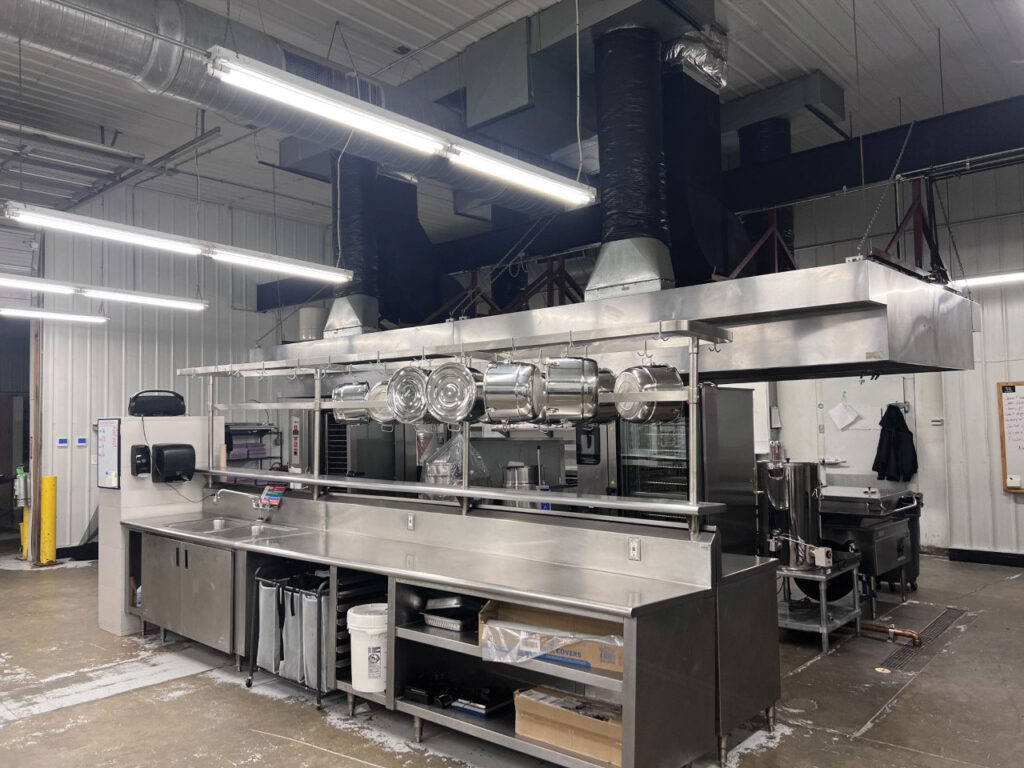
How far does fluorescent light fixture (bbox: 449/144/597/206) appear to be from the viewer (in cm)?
348

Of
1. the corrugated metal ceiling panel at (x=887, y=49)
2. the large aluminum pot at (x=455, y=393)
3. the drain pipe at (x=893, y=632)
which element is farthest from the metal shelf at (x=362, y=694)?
the corrugated metal ceiling panel at (x=887, y=49)

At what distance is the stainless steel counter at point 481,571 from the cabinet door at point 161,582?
0.65ft

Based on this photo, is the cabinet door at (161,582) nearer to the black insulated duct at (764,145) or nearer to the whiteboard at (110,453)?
the whiteboard at (110,453)

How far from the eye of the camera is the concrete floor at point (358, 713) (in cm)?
312

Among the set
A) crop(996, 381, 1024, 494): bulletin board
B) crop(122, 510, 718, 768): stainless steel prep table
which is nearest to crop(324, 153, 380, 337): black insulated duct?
crop(122, 510, 718, 768): stainless steel prep table

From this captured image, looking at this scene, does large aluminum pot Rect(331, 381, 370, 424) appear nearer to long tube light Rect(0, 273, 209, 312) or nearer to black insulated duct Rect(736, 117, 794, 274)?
long tube light Rect(0, 273, 209, 312)

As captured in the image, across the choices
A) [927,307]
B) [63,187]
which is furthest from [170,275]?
[927,307]

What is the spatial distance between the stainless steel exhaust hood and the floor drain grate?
67.4 inches

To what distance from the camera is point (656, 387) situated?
3209mm

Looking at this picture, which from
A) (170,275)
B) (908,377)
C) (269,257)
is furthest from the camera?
(170,275)

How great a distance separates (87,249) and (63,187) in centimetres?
155

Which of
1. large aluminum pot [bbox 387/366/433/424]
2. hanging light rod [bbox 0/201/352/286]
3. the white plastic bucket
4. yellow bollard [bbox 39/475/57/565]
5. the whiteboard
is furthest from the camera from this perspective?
yellow bollard [bbox 39/475/57/565]

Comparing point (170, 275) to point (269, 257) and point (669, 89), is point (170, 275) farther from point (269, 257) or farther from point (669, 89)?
point (669, 89)

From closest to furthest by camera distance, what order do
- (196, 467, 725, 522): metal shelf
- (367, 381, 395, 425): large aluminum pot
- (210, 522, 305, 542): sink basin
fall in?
1. (196, 467, 725, 522): metal shelf
2. (367, 381, 395, 425): large aluminum pot
3. (210, 522, 305, 542): sink basin
